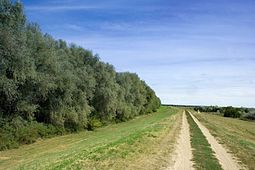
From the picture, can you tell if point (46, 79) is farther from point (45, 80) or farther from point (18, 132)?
point (18, 132)

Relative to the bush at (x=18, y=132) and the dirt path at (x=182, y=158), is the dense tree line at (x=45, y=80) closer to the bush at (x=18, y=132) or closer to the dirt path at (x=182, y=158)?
the bush at (x=18, y=132)

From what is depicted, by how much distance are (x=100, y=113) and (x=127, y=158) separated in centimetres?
4042

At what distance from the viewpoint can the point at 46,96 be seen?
40562mm

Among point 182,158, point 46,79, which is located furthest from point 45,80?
point 182,158

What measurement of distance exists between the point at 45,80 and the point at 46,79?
9.7 inches

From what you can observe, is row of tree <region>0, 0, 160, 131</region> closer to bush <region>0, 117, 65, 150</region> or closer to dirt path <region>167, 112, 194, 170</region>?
bush <region>0, 117, 65, 150</region>

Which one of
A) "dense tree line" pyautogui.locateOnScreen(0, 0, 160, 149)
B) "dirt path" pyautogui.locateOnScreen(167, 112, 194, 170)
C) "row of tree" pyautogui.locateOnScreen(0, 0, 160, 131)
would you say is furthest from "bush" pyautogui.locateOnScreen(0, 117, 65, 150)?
"dirt path" pyautogui.locateOnScreen(167, 112, 194, 170)

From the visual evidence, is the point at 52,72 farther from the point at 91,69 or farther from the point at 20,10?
the point at 91,69

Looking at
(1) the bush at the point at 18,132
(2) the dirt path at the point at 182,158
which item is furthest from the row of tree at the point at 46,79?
(2) the dirt path at the point at 182,158

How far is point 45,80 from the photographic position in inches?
1416

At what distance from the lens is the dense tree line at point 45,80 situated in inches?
1173

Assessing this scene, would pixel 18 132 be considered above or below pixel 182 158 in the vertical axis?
above

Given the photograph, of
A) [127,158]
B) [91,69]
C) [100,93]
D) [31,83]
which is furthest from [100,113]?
[127,158]

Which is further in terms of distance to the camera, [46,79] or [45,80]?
[46,79]
